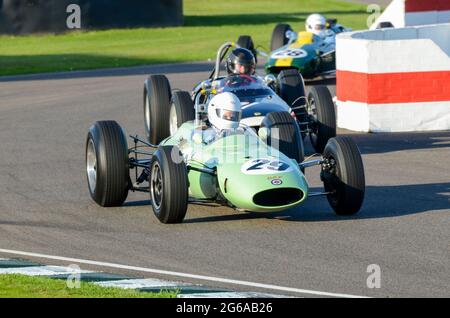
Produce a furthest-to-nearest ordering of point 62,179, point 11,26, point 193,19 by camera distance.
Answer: point 193,19 < point 11,26 < point 62,179

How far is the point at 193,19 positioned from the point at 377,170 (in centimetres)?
3027

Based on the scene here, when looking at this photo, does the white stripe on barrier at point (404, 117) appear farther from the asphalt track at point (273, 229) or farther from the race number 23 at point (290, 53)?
the race number 23 at point (290, 53)

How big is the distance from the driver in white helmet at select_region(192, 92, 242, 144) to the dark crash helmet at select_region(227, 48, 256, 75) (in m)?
3.58

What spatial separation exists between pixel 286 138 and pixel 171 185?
209 centimetres

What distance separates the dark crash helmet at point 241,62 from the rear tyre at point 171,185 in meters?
4.52

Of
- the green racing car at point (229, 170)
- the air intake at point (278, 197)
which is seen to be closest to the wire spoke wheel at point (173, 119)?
the green racing car at point (229, 170)

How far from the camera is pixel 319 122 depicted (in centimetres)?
1652

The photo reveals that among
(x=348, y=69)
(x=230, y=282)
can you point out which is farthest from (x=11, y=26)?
(x=230, y=282)

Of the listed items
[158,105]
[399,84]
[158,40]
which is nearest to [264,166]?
[158,105]

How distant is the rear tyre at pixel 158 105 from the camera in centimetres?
1734

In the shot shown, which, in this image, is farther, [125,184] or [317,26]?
[317,26]

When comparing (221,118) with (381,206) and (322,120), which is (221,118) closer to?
(381,206)

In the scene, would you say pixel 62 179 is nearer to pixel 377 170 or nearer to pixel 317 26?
pixel 377 170

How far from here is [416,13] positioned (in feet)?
86.4
